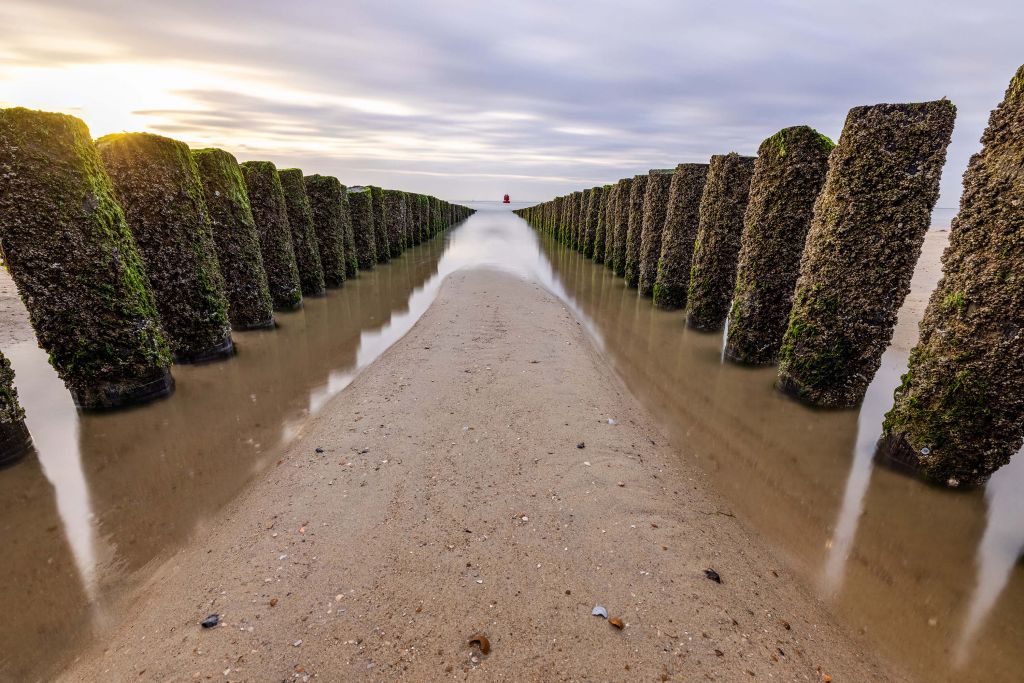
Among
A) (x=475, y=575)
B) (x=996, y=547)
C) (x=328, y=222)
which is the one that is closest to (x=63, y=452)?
(x=475, y=575)

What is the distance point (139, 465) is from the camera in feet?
16.9

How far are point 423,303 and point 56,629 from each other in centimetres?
1172

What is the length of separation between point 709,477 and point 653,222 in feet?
35.8

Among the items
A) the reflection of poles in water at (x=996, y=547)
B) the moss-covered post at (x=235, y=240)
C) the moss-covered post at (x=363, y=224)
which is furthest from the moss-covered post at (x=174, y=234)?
the moss-covered post at (x=363, y=224)

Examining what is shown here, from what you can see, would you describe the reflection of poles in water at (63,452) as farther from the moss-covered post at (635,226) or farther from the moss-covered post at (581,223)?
the moss-covered post at (581,223)

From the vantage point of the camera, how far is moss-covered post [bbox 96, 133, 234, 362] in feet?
24.3

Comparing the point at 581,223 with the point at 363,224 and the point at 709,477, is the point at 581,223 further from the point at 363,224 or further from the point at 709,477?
the point at 709,477

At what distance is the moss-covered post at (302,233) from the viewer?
1378 centimetres

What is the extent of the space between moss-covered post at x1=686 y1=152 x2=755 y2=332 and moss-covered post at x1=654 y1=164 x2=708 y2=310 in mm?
1471

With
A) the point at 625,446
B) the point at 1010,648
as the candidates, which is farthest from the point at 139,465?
the point at 1010,648

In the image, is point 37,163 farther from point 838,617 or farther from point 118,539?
point 838,617

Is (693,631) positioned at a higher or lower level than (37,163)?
lower

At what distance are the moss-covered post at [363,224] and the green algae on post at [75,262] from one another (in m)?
13.7

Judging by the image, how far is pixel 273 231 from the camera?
39.9ft
